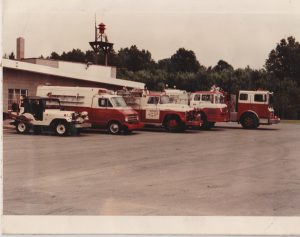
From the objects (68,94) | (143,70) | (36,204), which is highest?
(143,70)

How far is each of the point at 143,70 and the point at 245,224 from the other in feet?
84.6

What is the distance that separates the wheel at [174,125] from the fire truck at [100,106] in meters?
1.53

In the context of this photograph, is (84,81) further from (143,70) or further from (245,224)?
(245,224)

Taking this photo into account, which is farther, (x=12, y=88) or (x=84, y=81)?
(x=84, y=81)

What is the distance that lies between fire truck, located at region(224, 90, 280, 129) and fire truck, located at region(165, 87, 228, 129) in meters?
1.02

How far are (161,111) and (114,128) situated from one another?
2.90 m

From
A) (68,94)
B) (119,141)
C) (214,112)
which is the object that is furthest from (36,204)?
(214,112)

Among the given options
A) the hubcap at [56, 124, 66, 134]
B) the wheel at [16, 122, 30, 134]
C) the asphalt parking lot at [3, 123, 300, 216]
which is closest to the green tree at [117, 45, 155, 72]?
the hubcap at [56, 124, 66, 134]

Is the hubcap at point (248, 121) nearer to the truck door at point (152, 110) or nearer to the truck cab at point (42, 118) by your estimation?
the truck door at point (152, 110)

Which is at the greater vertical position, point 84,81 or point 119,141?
point 84,81

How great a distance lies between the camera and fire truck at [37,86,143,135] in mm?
19141

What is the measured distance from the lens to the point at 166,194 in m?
7.35

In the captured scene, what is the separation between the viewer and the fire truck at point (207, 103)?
22391mm

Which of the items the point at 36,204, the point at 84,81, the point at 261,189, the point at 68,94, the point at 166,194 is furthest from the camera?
the point at 84,81
